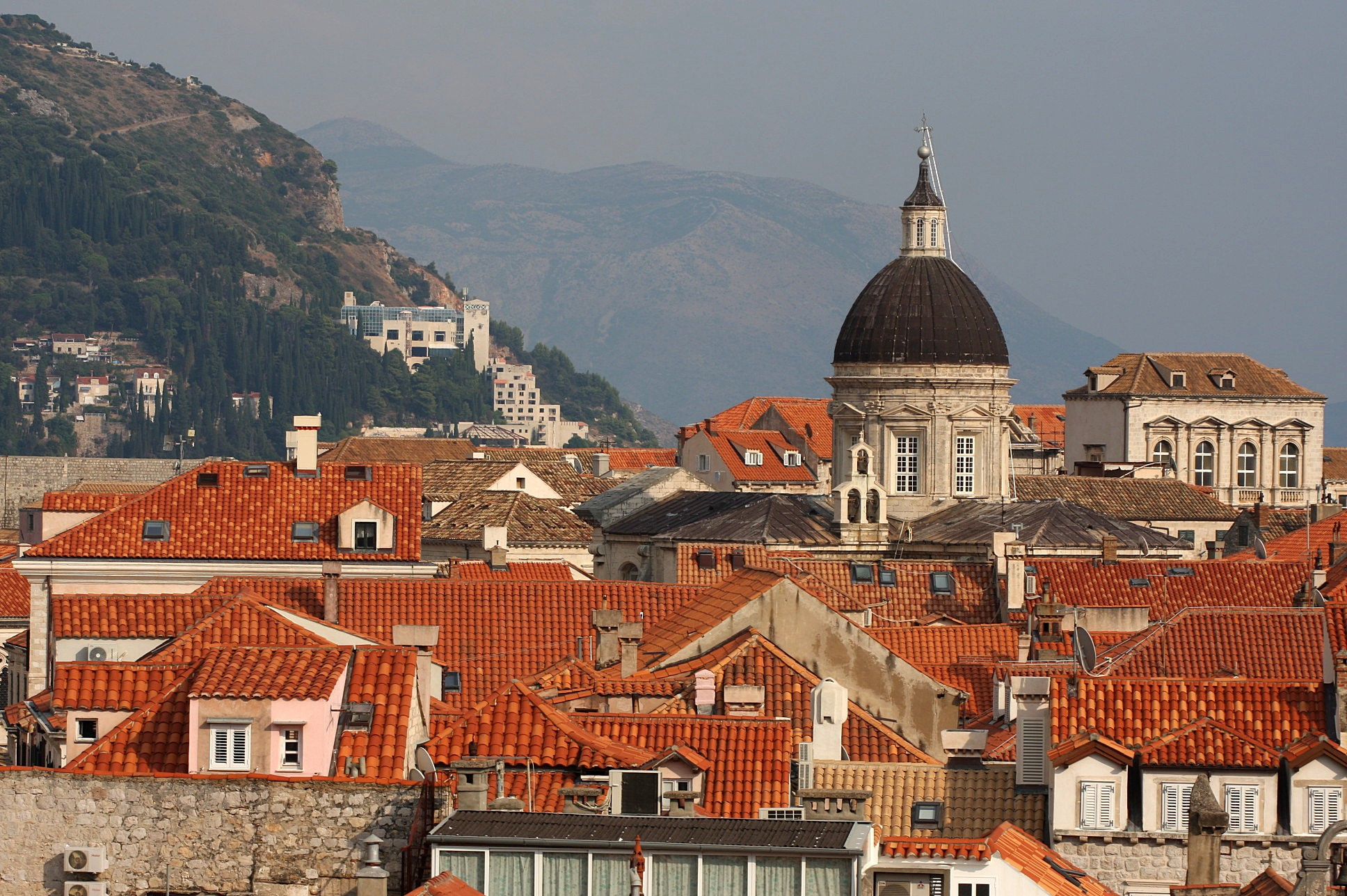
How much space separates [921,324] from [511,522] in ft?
45.7

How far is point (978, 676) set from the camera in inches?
1794

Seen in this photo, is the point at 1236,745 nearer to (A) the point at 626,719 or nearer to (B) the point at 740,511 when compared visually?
(A) the point at 626,719

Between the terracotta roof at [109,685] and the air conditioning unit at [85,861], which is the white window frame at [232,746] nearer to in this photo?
the air conditioning unit at [85,861]

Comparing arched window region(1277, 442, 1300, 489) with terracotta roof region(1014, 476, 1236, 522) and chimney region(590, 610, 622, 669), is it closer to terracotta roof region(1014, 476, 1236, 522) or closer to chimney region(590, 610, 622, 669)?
terracotta roof region(1014, 476, 1236, 522)

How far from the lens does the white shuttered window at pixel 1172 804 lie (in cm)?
3225

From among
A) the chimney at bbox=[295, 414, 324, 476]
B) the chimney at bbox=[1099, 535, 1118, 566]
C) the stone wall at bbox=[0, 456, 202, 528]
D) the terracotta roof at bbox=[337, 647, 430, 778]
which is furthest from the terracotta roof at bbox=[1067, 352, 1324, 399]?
the terracotta roof at bbox=[337, 647, 430, 778]

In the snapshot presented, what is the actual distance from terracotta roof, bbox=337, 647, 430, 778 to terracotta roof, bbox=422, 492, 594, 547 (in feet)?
193

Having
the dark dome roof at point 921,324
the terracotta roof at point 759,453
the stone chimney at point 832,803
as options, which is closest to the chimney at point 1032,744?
the stone chimney at point 832,803

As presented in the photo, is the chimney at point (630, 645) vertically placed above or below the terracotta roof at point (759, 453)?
below

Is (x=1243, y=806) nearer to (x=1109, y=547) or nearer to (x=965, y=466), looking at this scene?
(x=1109, y=547)

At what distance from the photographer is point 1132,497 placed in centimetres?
11244

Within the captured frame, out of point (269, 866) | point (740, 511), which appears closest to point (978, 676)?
point (269, 866)

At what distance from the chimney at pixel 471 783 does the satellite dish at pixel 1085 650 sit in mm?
19406

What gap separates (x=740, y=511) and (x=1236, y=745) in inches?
2096
